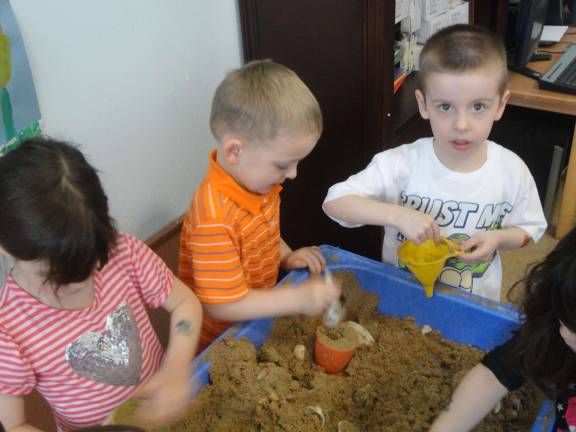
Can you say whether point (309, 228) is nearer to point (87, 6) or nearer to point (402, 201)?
point (402, 201)

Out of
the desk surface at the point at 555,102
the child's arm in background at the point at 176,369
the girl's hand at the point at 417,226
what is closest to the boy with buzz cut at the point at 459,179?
the girl's hand at the point at 417,226

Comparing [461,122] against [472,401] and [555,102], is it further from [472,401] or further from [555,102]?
[555,102]

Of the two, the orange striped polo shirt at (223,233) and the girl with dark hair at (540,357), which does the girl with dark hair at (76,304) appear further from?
the girl with dark hair at (540,357)

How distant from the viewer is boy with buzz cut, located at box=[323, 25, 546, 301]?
0.99 meters

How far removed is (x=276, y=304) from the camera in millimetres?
965

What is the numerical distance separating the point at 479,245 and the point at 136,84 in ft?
2.52

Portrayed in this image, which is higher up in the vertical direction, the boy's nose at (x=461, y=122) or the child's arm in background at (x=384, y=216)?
the boy's nose at (x=461, y=122)

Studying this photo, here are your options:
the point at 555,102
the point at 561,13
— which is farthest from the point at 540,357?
the point at 561,13

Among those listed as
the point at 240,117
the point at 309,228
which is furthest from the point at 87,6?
the point at 309,228

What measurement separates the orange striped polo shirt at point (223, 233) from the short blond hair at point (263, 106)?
80 millimetres

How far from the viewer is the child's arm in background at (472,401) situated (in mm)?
828

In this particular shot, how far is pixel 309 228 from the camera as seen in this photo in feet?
5.69

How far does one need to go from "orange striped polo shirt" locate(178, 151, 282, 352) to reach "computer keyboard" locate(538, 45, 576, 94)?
4.12ft

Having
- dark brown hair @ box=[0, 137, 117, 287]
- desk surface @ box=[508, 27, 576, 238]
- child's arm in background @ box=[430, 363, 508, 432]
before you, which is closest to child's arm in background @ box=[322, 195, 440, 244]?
child's arm in background @ box=[430, 363, 508, 432]
